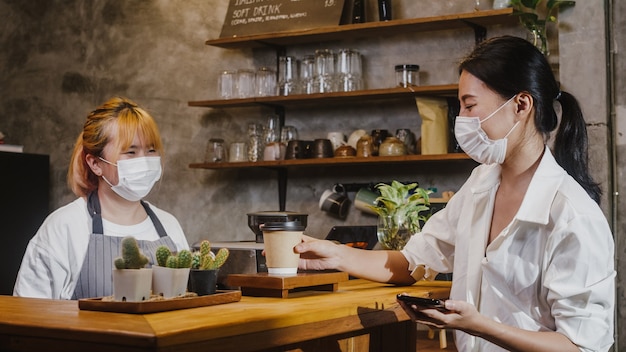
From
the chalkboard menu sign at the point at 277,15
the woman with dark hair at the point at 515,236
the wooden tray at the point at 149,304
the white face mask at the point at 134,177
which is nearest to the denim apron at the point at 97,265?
the white face mask at the point at 134,177

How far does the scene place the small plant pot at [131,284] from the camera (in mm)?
1693

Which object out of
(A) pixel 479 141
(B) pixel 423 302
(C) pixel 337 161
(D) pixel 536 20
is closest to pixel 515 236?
(A) pixel 479 141

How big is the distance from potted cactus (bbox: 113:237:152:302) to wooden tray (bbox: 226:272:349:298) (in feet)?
1.42

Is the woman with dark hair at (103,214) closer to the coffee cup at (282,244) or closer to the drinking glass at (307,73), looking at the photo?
the coffee cup at (282,244)

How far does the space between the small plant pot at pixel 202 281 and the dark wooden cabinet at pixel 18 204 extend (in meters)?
4.03

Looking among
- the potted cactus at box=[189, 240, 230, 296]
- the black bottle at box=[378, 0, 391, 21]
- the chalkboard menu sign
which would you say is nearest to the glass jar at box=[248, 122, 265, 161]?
the chalkboard menu sign

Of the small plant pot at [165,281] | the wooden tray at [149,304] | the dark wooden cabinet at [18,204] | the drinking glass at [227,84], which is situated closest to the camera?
the wooden tray at [149,304]

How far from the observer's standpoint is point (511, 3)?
4672 millimetres

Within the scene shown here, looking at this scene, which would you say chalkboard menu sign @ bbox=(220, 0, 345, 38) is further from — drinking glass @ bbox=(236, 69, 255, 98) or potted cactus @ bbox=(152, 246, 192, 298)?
potted cactus @ bbox=(152, 246, 192, 298)

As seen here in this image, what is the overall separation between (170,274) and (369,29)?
3.54 metres

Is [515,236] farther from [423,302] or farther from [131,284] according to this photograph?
[131,284]

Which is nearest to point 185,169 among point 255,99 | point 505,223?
point 255,99

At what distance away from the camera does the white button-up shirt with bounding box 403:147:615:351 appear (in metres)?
1.98

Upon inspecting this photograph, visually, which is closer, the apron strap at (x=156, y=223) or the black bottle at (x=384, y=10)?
the apron strap at (x=156, y=223)
